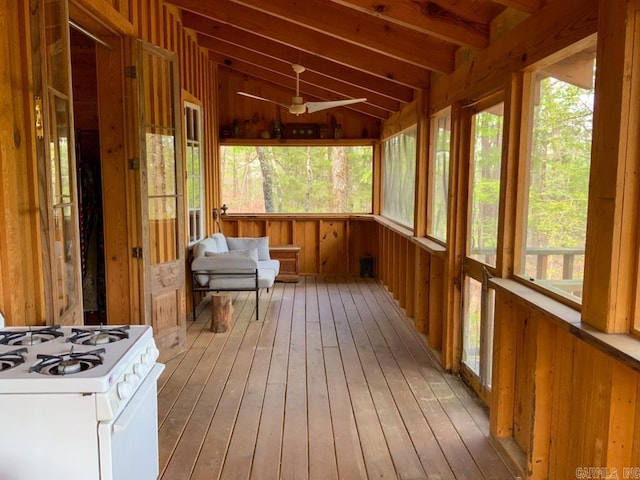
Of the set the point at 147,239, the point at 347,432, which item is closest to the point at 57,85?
the point at 147,239

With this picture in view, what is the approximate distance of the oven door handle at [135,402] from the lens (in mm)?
1527

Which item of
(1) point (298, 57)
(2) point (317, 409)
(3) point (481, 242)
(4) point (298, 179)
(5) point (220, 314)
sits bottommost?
(2) point (317, 409)

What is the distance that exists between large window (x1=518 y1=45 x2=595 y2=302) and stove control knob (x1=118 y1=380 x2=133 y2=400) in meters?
1.86

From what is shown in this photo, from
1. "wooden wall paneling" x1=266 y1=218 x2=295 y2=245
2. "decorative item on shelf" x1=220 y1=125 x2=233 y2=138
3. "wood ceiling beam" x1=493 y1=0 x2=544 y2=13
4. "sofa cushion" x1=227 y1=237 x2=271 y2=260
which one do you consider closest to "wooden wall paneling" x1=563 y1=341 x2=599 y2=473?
"wood ceiling beam" x1=493 y1=0 x2=544 y2=13

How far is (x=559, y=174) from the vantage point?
7.70 feet

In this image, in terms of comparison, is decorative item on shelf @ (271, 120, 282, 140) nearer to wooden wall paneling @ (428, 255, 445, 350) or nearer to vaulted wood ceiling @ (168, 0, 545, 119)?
vaulted wood ceiling @ (168, 0, 545, 119)

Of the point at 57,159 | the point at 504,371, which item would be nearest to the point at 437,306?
the point at 504,371

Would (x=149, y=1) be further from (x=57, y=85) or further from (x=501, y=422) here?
(x=501, y=422)

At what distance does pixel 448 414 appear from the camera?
3119mm

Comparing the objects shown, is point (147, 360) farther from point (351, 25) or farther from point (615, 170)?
point (351, 25)

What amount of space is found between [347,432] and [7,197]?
2178 millimetres

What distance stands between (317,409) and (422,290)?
1960mm

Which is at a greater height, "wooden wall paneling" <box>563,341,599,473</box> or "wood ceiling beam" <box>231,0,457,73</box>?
"wood ceiling beam" <box>231,0,457,73</box>

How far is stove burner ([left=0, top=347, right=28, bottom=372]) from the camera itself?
5.28 ft
